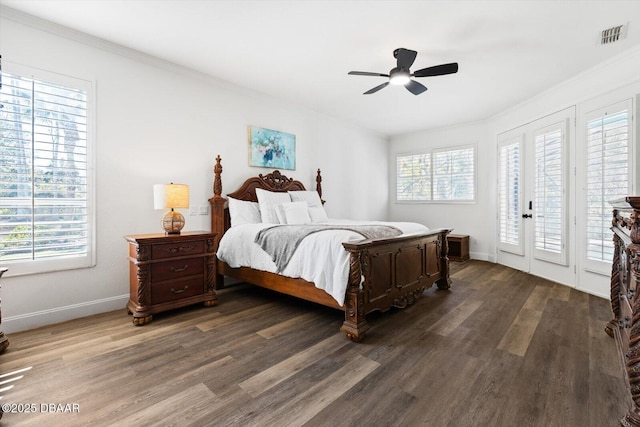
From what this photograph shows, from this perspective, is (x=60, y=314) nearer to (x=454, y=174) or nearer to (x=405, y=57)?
(x=405, y=57)

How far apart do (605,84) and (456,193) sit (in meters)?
3.01

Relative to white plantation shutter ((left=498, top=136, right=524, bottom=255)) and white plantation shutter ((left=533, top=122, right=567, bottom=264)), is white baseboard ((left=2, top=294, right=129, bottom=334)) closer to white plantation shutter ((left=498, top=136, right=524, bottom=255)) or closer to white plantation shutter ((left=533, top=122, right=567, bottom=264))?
white plantation shutter ((left=533, top=122, right=567, bottom=264))

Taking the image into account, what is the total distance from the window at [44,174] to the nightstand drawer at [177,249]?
2.41 feet

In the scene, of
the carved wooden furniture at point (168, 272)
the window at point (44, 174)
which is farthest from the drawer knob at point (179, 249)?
the window at point (44, 174)

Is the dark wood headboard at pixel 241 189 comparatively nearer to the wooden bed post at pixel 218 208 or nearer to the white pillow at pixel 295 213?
the wooden bed post at pixel 218 208

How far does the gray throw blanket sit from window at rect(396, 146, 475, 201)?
3758 millimetres

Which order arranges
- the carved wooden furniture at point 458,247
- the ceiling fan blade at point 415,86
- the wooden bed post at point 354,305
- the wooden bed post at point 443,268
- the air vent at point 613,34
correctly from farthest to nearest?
the carved wooden furniture at point 458,247
the wooden bed post at point 443,268
the ceiling fan blade at point 415,86
the air vent at point 613,34
the wooden bed post at point 354,305

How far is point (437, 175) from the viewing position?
6562 millimetres

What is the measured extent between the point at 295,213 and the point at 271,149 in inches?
49.1

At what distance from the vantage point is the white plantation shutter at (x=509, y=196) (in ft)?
16.3

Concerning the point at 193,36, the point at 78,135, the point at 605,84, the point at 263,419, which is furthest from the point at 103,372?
the point at 605,84

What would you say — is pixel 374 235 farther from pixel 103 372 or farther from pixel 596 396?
pixel 103 372

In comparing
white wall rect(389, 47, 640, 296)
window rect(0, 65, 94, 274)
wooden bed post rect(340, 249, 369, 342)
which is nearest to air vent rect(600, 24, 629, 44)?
white wall rect(389, 47, 640, 296)

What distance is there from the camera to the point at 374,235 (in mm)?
2801
